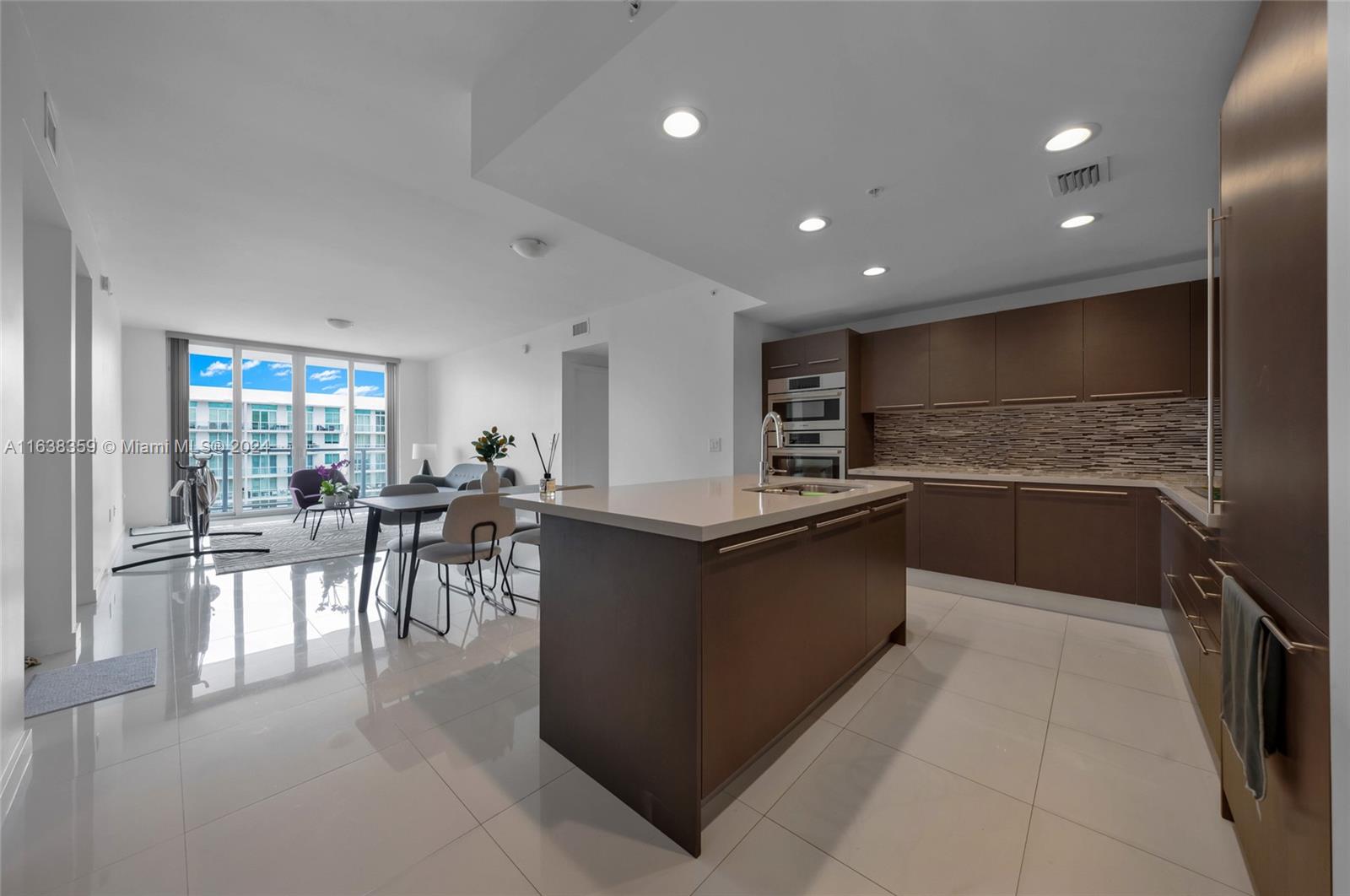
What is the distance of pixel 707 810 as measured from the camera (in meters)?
1.52

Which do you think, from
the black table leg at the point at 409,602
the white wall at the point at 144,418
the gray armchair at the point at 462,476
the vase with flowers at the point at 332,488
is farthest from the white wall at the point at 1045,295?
the white wall at the point at 144,418

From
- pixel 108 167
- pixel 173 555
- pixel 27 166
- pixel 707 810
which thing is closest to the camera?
pixel 707 810

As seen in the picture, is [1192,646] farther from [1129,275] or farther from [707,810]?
[1129,275]

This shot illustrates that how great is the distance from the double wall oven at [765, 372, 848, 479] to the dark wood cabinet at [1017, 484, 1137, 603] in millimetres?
1314

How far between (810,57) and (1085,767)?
8.13 ft

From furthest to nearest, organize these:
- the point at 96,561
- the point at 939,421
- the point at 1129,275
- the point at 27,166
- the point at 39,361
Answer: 1. the point at 939,421
2. the point at 96,561
3. the point at 1129,275
4. the point at 39,361
5. the point at 27,166

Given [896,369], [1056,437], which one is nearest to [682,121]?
[896,369]

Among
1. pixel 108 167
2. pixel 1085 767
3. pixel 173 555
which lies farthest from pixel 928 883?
pixel 173 555

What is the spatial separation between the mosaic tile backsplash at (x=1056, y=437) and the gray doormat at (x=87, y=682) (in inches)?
195

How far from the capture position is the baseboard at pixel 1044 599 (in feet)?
9.94

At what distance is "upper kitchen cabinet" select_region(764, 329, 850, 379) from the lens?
13.8ft

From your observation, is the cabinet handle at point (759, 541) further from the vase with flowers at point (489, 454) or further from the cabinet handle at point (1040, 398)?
the cabinet handle at point (1040, 398)

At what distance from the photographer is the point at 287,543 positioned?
18.1 ft

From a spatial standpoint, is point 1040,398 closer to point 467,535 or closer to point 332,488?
point 467,535
